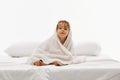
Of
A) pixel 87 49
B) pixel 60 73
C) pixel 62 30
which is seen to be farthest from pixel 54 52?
pixel 87 49

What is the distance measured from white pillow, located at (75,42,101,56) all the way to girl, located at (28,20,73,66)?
18.4 inches

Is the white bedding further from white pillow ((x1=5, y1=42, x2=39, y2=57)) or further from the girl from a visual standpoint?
white pillow ((x1=5, y1=42, x2=39, y2=57))

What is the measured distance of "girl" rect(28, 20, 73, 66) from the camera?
2.25 m

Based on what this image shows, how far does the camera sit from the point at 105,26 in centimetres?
360

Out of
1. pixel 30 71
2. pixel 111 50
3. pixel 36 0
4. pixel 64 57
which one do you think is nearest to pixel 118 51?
pixel 111 50

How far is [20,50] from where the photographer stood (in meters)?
2.96

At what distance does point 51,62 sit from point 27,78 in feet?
1.17

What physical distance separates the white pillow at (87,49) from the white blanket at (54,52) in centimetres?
46

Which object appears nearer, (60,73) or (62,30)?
(60,73)

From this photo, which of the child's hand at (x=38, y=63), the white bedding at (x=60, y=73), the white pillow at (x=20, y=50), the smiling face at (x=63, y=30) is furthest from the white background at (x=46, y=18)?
the white bedding at (x=60, y=73)

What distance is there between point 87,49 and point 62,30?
1.98 feet

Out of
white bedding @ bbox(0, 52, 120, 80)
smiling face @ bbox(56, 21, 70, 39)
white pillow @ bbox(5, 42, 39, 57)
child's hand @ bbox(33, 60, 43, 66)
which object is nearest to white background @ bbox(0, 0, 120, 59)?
white pillow @ bbox(5, 42, 39, 57)

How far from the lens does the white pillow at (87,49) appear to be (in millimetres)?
2955

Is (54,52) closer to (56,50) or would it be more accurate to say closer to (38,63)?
(56,50)
